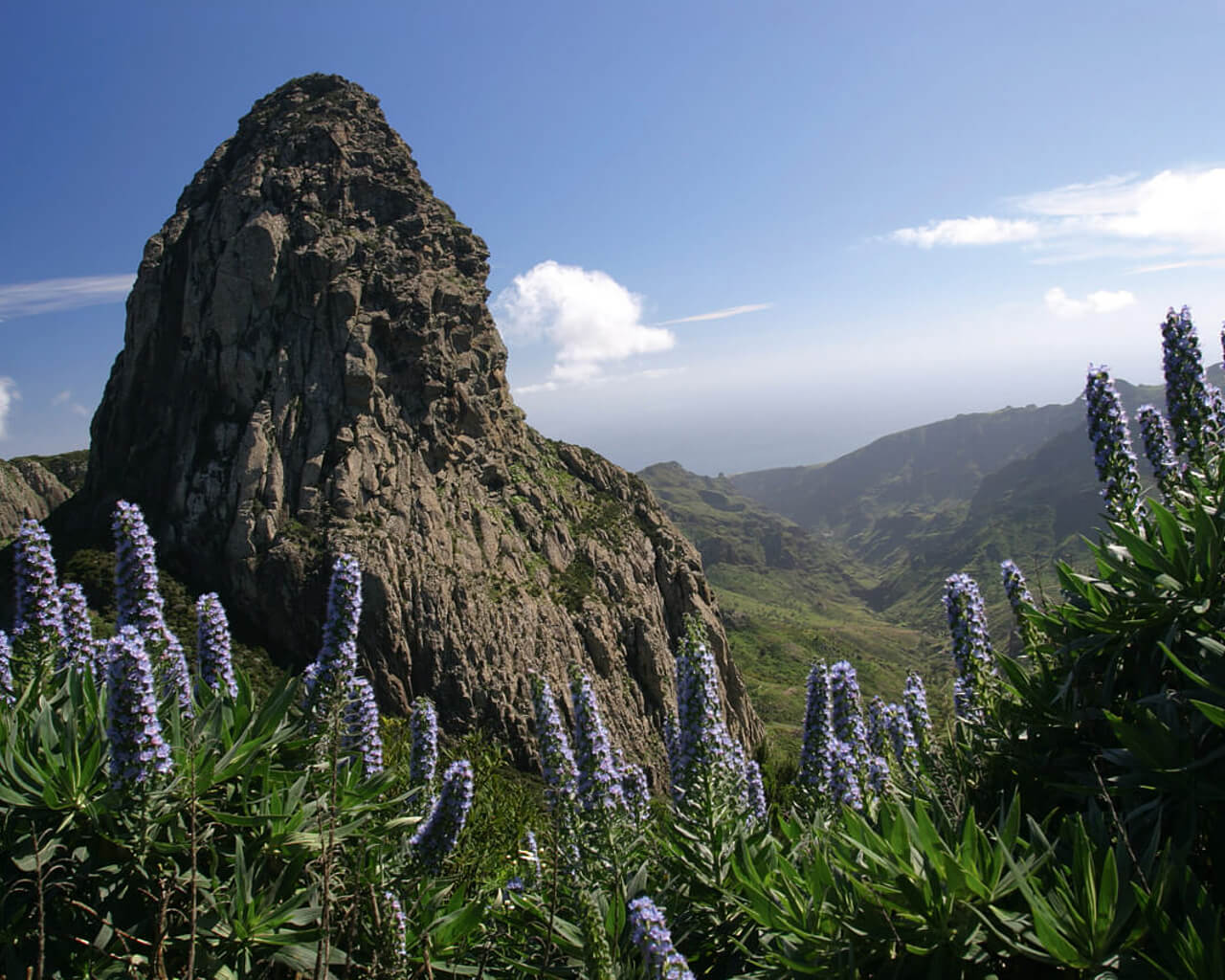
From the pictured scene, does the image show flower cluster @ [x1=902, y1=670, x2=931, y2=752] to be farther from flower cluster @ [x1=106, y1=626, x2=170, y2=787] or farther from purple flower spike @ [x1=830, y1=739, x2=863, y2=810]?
flower cluster @ [x1=106, y1=626, x2=170, y2=787]

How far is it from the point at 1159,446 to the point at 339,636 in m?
7.11

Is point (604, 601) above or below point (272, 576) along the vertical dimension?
below

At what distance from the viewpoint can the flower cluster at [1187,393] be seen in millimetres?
5824

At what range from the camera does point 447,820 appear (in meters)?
5.19

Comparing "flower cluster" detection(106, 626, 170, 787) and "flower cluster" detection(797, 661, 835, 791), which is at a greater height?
"flower cluster" detection(106, 626, 170, 787)

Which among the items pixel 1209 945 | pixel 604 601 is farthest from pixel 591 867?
pixel 604 601

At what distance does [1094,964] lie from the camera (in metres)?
2.83

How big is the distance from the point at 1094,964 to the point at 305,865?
12.2ft

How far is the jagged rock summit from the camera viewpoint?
6266 centimetres

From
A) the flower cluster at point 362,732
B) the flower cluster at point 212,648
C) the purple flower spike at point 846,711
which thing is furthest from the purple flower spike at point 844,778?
the flower cluster at point 212,648

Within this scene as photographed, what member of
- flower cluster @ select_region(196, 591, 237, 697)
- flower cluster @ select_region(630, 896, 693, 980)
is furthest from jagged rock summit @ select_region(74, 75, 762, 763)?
flower cluster @ select_region(630, 896, 693, 980)

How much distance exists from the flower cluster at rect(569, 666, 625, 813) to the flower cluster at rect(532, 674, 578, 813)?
83 mm

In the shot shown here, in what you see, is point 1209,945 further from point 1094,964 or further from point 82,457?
point 82,457

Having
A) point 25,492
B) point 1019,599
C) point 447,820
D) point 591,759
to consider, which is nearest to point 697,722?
point 591,759
